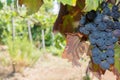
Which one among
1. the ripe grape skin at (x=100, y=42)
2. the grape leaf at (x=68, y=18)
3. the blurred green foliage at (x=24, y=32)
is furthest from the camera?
the blurred green foliage at (x=24, y=32)

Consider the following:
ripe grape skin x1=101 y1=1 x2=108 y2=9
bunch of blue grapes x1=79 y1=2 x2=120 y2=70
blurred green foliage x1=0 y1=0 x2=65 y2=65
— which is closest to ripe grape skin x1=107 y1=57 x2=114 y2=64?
bunch of blue grapes x1=79 y1=2 x2=120 y2=70

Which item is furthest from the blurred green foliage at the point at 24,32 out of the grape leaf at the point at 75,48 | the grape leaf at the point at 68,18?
the grape leaf at the point at 75,48

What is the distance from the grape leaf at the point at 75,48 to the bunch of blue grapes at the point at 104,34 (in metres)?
0.06

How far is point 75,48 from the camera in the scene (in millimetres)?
752

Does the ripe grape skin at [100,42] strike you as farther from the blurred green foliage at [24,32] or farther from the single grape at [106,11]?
the blurred green foliage at [24,32]

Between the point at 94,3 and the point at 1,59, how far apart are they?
22.0 ft

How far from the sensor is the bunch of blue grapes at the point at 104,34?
2.17 ft

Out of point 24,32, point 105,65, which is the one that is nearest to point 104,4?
point 105,65

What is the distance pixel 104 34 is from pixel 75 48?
11 centimetres

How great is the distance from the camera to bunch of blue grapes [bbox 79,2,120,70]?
663mm

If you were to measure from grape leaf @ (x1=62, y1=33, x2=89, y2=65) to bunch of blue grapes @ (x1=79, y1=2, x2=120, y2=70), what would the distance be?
61 mm

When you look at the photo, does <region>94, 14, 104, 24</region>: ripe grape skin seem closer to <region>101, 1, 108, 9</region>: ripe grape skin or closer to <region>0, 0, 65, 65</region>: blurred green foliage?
<region>101, 1, 108, 9</region>: ripe grape skin

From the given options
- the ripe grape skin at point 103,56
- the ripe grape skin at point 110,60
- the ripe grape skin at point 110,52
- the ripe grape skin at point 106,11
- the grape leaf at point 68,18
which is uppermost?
the ripe grape skin at point 106,11

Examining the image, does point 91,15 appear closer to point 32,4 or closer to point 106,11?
point 106,11
